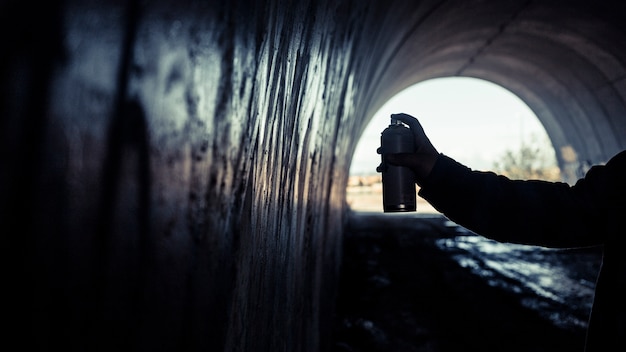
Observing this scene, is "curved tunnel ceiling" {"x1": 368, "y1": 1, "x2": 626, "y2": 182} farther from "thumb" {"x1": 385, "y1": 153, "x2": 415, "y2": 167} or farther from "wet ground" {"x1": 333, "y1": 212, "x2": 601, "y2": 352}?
"thumb" {"x1": 385, "y1": 153, "x2": 415, "y2": 167}

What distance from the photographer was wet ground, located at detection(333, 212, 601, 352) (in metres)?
4.88

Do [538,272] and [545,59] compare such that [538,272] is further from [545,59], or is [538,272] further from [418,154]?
[418,154]

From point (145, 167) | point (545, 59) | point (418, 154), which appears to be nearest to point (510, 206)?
point (418, 154)

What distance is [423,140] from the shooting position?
209 centimetres

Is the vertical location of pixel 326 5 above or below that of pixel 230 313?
above

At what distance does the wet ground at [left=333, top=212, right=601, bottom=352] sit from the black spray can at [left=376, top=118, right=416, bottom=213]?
303cm

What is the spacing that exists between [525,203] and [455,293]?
14.1ft

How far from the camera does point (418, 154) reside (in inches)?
82.0

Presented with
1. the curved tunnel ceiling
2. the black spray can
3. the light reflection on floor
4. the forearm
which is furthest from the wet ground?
the black spray can

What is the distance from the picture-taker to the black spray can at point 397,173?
2.04m

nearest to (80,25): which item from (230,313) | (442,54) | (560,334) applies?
(230,313)

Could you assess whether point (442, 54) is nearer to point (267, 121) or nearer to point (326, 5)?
point (326, 5)

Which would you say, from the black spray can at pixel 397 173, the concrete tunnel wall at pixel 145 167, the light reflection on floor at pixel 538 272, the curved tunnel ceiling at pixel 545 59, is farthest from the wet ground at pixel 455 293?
the concrete tunnel wall at pixel 145 167

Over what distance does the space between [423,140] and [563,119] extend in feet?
32.8
